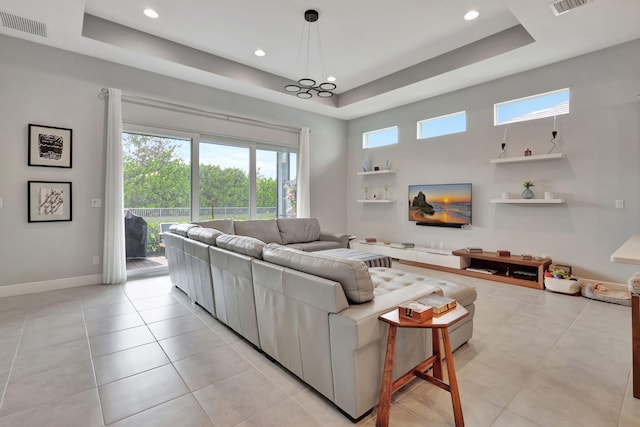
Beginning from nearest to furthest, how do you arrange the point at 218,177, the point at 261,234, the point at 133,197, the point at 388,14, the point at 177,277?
the point at 388,14
the point at 177,277
the point at 133,197
the point at 261,234
the point at 218,177

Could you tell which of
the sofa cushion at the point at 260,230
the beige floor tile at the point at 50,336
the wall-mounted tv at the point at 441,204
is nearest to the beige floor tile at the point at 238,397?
the beige floor tile at the point at 50,336

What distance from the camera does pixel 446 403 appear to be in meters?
1.79

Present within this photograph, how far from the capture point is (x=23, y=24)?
133 inches

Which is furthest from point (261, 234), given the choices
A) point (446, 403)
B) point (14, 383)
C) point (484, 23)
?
point (484, 23)

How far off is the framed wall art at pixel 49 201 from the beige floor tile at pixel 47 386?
265cm

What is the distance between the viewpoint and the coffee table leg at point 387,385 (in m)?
1.57

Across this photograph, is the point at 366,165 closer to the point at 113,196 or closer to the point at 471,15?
the point at 471,15

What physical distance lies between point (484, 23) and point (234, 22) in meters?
3.06

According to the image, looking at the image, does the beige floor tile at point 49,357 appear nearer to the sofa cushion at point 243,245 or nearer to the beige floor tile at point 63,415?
the beige floor tile at point 63,415

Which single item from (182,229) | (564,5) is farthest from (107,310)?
(564,5)

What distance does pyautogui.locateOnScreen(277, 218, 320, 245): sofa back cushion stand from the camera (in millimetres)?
5312

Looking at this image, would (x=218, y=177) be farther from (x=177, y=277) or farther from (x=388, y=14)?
(x=388, y=14)

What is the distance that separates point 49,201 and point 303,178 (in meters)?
4.06

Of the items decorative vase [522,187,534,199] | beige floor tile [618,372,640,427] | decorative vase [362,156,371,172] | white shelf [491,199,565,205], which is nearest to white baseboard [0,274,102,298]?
decorative vase [362,156,371,172]
